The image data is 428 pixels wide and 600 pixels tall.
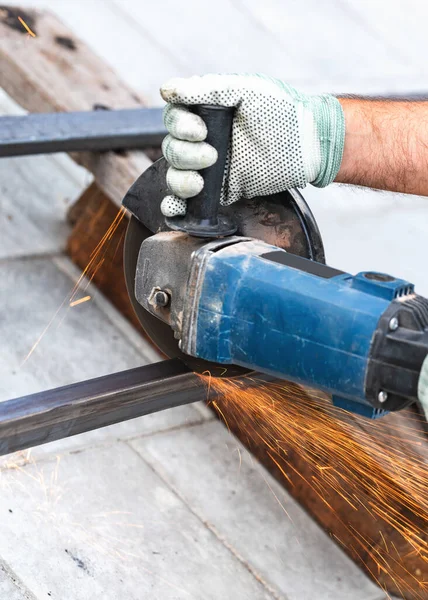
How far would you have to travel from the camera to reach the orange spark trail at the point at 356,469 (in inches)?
86.2

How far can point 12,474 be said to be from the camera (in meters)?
2.34

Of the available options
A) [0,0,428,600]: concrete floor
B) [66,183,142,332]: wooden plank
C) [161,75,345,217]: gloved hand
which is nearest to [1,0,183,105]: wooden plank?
[0,0,428,600]: concrete floor

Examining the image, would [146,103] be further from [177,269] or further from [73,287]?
[177,269]

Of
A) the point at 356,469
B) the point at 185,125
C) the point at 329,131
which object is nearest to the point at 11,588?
the point at 356,469

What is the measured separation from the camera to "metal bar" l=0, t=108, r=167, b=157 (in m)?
2.75

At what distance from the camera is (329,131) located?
1934mm

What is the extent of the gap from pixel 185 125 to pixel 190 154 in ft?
0.19

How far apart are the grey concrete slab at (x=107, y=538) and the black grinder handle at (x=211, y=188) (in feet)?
2.87

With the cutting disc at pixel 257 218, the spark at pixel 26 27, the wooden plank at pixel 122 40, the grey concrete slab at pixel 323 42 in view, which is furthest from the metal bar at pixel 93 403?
the grey concrete slab at pixel 323 42

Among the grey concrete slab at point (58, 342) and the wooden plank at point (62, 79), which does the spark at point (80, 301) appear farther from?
the wooden plank at point (62, 79)

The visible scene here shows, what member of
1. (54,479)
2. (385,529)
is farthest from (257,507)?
(54,479)

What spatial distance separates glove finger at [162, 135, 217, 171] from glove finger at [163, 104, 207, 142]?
13 millimetres

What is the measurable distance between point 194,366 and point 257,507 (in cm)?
74

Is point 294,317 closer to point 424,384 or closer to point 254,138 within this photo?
point 424,384
